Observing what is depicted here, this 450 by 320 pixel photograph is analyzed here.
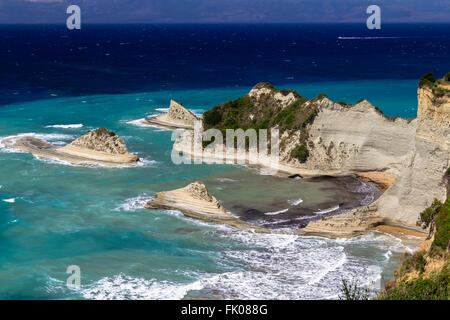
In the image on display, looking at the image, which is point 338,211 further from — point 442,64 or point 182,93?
point 442,64

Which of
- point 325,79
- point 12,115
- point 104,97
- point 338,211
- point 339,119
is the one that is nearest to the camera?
point 338,211

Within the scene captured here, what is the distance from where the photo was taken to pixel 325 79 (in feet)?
439

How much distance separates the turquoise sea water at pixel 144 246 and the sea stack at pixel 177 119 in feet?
56.4

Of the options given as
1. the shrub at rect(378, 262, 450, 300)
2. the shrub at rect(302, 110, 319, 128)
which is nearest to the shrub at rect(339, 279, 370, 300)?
the shrub at rect(378, 262, 450, 300)

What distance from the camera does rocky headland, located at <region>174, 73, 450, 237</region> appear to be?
4341 cm

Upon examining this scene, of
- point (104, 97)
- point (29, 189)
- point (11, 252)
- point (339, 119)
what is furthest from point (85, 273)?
point (104, 97)

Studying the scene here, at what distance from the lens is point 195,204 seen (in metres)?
48.4

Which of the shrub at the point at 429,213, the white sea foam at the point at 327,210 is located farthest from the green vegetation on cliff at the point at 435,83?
the white sea foam at the point at 327,210

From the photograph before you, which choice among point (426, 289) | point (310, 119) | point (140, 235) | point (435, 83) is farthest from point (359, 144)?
point (426, 289)

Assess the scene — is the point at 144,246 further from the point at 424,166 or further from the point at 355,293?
the point at 424,166

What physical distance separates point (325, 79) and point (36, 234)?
3908 inches

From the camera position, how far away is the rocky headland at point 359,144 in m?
43.4

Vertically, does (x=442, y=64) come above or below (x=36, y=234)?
above

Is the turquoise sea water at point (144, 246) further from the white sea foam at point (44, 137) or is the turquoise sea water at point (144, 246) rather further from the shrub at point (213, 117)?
the shrub at point (213, 117)
